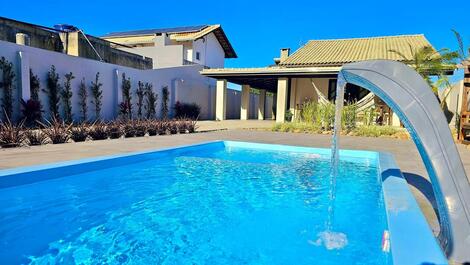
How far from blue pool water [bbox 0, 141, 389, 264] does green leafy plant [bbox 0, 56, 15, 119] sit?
651 centimetres

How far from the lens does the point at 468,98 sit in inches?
374

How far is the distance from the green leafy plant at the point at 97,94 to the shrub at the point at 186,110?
480cm

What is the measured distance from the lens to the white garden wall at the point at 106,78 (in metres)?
9.95

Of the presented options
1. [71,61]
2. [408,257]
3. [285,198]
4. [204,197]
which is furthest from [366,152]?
[71,61]

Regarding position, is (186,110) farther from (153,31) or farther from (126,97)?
(153,31)

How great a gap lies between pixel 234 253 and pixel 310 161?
4240mm

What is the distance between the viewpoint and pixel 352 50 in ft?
57.6

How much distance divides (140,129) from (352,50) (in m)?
13.3

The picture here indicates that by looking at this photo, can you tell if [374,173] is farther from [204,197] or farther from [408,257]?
[408,257]

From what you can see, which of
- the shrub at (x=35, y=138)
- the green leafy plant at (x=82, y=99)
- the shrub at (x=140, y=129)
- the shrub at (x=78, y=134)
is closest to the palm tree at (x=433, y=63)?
the shrub at (x=140, y=129)

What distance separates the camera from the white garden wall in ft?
32.6

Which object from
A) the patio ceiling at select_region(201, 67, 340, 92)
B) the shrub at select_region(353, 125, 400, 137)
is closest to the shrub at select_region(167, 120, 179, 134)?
the shrub at select_region(353, 125, 400, 137)

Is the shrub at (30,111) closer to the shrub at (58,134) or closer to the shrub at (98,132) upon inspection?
the shrub at (98,132)

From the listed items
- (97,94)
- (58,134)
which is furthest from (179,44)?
(58,134)
